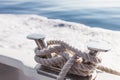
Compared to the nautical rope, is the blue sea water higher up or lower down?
lower down

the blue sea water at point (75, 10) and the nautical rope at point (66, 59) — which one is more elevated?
the nautical rope at point (66, 59)

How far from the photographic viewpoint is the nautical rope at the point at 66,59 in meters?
0.63

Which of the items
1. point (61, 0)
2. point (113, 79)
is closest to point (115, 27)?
point (61, 0)

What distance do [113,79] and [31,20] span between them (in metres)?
2.54

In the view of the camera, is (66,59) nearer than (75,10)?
Yes

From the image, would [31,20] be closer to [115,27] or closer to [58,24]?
[58,24]

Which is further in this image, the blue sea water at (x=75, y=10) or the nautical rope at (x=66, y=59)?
the blue sea water at (x=75, y=10)

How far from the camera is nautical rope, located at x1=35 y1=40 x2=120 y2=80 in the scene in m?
0.63

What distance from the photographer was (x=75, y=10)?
4254 millimetres

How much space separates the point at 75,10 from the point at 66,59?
143 inches

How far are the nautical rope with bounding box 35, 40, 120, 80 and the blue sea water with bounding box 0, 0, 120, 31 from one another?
2.70 metres

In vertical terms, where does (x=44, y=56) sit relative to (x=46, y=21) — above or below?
above

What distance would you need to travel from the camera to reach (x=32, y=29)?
9.22 ft

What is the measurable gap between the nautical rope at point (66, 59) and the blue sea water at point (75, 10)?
2696 millimetres
